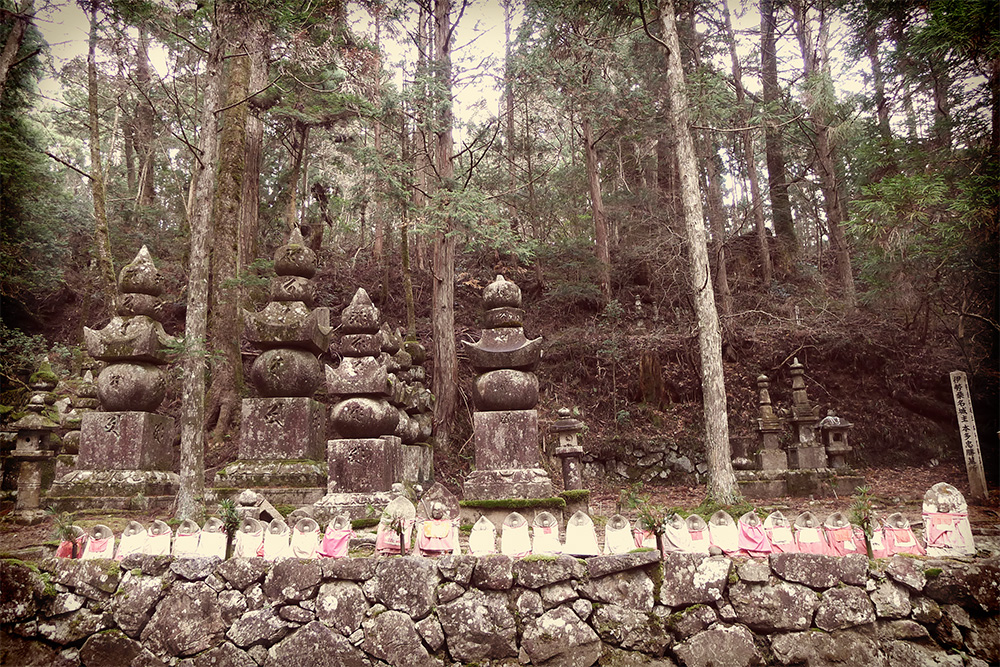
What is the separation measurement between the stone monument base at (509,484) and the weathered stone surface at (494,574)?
5.63 ft

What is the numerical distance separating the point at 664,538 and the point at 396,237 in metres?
16.4

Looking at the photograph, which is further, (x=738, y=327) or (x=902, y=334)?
(x=738, y=327)

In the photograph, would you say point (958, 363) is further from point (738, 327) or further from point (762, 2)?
point (762, 2)

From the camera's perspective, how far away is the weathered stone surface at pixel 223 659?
3654 millimetres

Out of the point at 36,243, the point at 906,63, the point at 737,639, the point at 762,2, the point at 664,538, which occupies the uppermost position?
the point at 762,2

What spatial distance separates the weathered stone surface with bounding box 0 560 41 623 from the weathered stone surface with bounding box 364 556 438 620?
7.66 feet

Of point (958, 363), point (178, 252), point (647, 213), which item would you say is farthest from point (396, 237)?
point (958, 363)

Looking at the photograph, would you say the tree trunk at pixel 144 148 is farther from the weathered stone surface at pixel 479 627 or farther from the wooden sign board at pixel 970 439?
the wooden sign board at pixel 970 439

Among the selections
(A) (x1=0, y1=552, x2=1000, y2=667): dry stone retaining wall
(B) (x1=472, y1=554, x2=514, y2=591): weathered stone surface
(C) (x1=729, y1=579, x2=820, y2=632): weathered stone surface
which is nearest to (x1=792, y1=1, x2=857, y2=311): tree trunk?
(A) (x1=0, y1=552, x2=1000, y2=667): dry stone retaining wall

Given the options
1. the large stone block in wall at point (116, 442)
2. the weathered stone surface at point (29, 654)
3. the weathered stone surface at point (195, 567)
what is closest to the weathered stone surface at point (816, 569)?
the weathered stone surface at point (195, 567)

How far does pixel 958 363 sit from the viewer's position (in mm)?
12094

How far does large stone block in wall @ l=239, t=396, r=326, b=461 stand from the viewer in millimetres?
5680

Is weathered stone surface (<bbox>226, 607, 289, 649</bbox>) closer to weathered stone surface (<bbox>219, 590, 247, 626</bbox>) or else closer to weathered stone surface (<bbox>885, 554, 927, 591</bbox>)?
weathered stone surface (<bbox>219, 590, 247, 626</bbox>)

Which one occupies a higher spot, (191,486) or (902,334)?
(902,334)
